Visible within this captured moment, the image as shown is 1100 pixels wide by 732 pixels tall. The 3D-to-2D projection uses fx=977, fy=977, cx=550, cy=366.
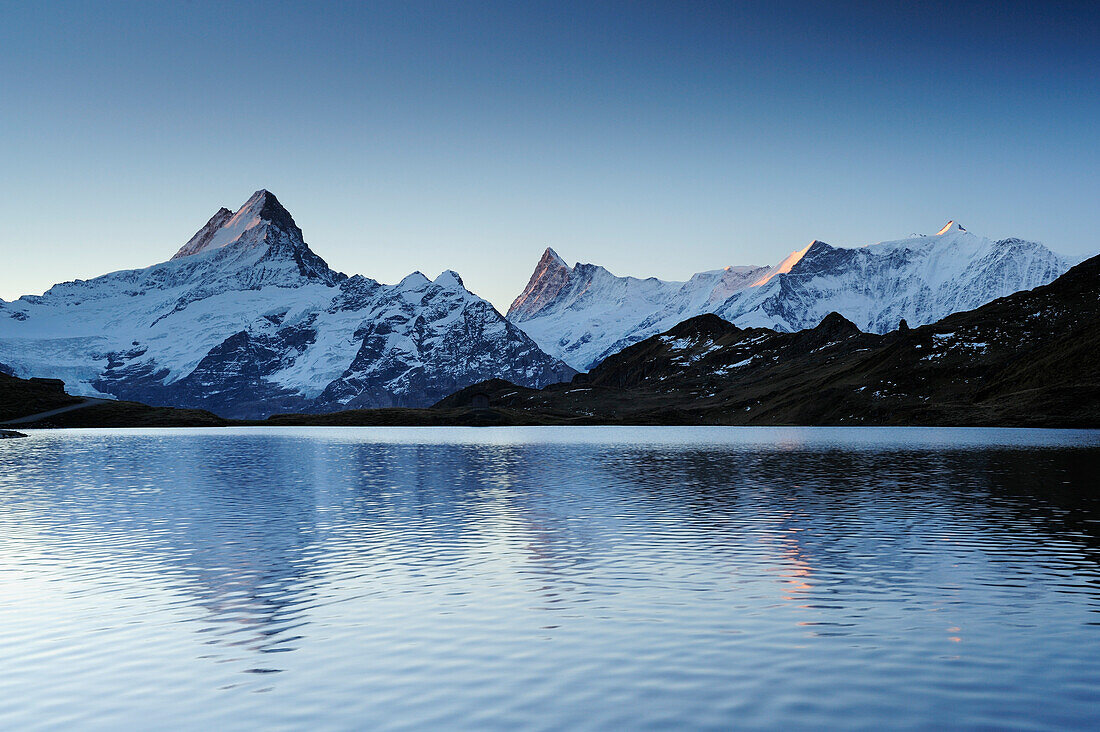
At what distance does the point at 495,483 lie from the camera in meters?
83.1

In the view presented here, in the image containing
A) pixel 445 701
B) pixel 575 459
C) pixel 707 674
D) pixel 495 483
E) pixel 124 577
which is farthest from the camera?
pixel 575 459

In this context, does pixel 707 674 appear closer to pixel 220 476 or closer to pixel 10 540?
pixel 10 540

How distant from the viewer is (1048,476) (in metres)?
83.6

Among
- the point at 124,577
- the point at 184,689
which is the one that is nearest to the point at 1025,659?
the point at 184,689

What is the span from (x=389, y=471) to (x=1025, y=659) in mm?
81849

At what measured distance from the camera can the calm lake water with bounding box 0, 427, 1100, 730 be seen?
2070cm

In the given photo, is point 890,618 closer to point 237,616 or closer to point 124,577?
point 237,616

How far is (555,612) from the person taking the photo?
30.2 meters

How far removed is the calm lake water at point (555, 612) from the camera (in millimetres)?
20703

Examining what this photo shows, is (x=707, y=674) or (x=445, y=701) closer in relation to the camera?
(x=445, y=701)

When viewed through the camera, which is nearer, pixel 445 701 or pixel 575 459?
pixel 445 701

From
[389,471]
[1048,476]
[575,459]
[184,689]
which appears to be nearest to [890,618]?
[184,689]

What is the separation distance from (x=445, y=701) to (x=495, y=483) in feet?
204

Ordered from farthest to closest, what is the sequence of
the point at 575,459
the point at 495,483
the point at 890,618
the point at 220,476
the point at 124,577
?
1. the point at 575,459
2. the point at 220,476
3. the point at 495,483
4. the point at 124,577
5. the point at 890,618
